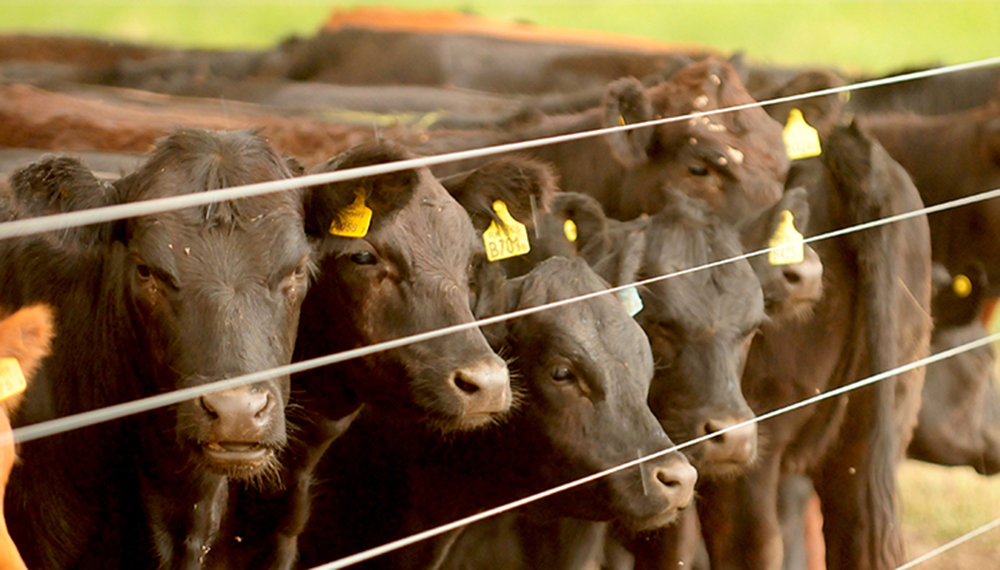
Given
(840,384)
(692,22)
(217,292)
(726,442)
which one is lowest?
(692,22)

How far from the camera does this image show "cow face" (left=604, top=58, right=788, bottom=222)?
3.11 meters

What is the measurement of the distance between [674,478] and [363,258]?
0.77m

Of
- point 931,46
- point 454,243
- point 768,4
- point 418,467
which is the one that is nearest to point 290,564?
point 418,467

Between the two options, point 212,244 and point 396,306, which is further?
point 396,306

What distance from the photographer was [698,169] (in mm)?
3115

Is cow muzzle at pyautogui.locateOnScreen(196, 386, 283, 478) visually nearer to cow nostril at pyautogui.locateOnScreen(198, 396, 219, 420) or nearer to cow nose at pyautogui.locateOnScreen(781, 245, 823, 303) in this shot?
cow nostril at pyautogui.locateOnScreen(198, 396, 219, 420)

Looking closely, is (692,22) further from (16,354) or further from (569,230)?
(16,354)

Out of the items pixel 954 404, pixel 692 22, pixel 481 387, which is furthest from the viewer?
pixel 692 22

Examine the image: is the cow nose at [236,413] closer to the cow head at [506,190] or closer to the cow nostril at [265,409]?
the cow nostril at [265,409]

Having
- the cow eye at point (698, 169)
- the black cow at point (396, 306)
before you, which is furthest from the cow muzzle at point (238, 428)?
the cow eye at point (698, 169)

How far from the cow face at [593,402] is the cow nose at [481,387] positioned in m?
0.30

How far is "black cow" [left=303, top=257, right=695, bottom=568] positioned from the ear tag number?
0.03 metres

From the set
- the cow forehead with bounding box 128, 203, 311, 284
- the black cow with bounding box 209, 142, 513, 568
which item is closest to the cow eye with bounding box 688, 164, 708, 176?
the black cow with bounding box 209, 142, 513, 568

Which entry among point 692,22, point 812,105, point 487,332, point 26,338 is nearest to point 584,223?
point 487,332
